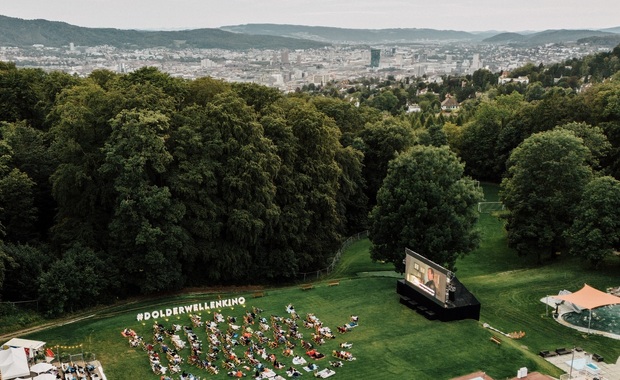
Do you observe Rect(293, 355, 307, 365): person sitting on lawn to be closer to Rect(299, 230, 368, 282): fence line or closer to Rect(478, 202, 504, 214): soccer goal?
Rect(299, 230, 368, 282): fence line

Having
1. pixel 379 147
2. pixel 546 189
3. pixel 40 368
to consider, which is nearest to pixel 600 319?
pixel 546 189

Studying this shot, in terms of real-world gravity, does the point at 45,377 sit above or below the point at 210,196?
below

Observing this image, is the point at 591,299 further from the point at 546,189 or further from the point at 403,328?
the point at 546,189

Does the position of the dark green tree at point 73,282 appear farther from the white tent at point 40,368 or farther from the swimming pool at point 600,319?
the swimming pool at point 600,319

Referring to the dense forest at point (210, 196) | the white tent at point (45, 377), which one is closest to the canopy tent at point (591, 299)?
the dense forest at point (210, 196)

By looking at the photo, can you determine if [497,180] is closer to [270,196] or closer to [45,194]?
[270,196]

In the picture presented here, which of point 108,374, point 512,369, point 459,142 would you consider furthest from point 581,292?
point 459,142
